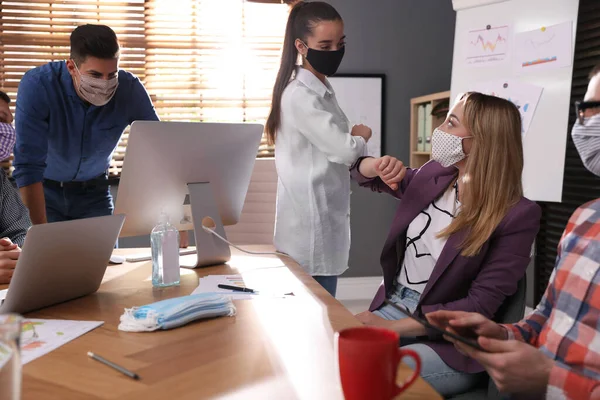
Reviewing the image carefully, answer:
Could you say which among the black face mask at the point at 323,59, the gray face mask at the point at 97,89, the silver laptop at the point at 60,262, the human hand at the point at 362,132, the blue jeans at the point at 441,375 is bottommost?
the blue jeans at the point at 441,375

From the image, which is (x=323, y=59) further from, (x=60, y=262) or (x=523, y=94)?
(x=523, y=94)

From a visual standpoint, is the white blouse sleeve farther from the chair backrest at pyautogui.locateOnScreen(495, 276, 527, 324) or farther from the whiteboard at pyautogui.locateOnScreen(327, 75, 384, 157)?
the whiteboard at pyautogui.locateOnScreen(327, 75, 384, 157)

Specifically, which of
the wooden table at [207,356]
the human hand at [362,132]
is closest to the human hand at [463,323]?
the wooden table at [207,356]

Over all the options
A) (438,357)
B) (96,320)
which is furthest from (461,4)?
(96,320)

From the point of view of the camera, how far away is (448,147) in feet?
5.55

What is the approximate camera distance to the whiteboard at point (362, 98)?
4.20 metres

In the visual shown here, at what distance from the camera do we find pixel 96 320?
46.0 inches

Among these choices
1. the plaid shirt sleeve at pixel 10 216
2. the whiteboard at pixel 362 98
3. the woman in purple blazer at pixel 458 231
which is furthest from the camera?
the whiteboard at pixel 362 98

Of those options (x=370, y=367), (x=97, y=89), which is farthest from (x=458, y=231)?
(x=97, y=89)

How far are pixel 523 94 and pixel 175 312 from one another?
2357 mm

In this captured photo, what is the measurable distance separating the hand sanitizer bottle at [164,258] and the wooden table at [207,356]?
0.06 meters

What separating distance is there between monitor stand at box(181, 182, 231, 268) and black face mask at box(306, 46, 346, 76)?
620 millimetres

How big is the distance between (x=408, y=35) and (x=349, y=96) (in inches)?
25.3

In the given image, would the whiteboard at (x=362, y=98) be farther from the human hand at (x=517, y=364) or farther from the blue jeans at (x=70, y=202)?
the human hand at (x=517, y=364)
